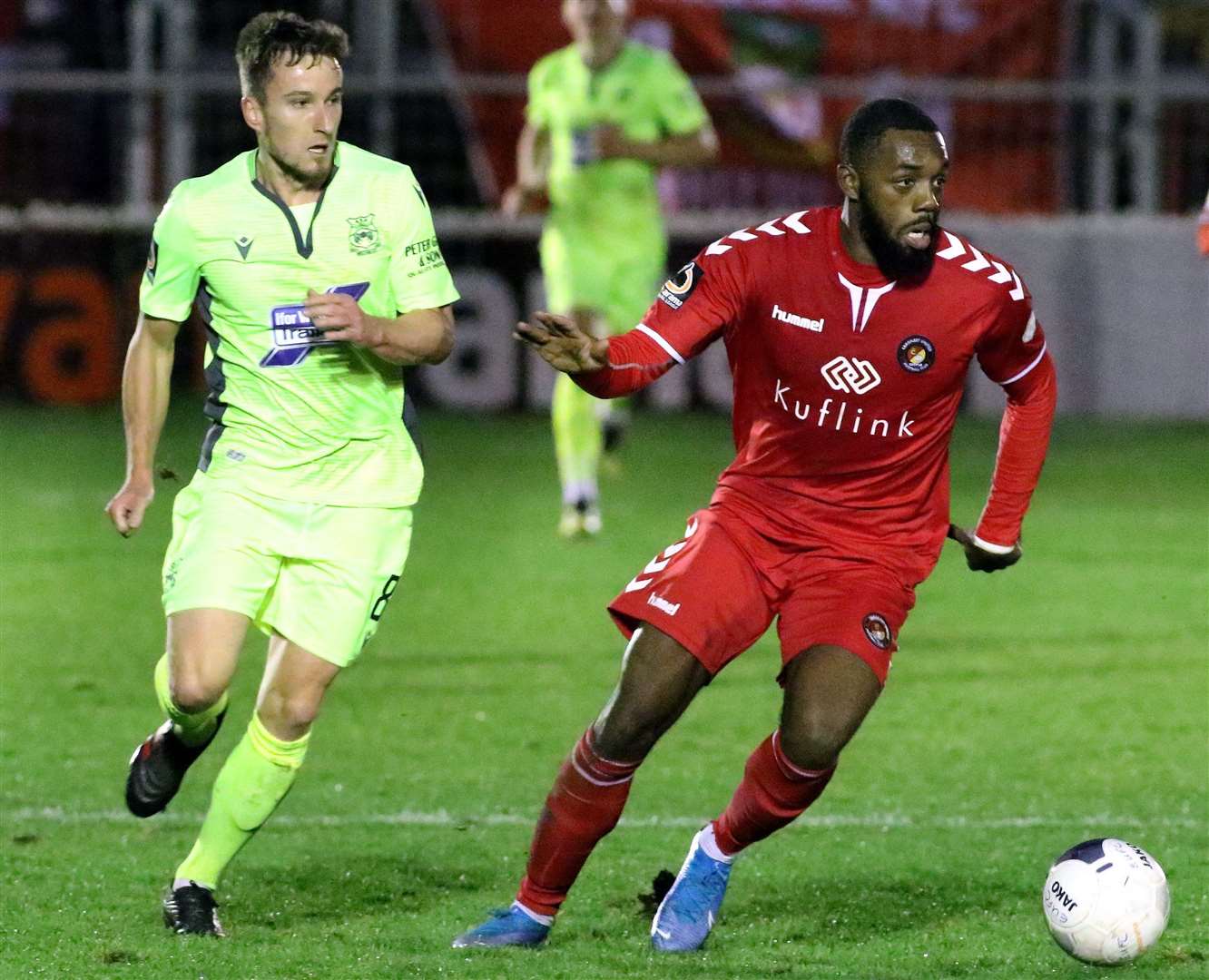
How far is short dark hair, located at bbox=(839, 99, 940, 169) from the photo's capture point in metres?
4.89

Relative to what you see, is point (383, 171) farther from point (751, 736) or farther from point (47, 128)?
point (47, 128)

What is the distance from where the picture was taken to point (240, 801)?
498cm

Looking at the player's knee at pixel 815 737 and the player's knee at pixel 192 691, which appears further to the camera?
the player's knee at pixel 192 691

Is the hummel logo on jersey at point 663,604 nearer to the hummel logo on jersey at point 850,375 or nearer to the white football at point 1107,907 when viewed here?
the hummel logo on jersey at point 850,375

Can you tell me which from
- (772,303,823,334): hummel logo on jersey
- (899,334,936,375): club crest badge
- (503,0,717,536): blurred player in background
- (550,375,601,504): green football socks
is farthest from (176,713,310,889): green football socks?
(503,0,717,536): blurred player in background

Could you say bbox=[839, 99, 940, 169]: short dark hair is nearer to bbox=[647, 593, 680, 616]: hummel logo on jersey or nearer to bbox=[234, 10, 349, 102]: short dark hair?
bbox=[647, 593, 680, 616]: hummel logo on jersey

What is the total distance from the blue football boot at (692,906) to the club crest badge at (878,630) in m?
0.58

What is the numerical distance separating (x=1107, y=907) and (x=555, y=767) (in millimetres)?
2376

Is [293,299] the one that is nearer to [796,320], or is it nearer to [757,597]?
[796,320]

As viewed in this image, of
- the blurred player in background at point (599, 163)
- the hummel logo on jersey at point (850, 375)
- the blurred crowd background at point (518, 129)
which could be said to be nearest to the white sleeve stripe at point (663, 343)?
the hummel logo on jersey at point (850, 375)

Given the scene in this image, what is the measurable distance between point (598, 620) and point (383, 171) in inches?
163

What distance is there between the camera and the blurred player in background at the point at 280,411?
5.02 meters

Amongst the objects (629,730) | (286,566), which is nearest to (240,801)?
(286,566)

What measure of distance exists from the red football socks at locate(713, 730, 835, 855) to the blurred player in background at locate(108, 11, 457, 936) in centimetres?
92
